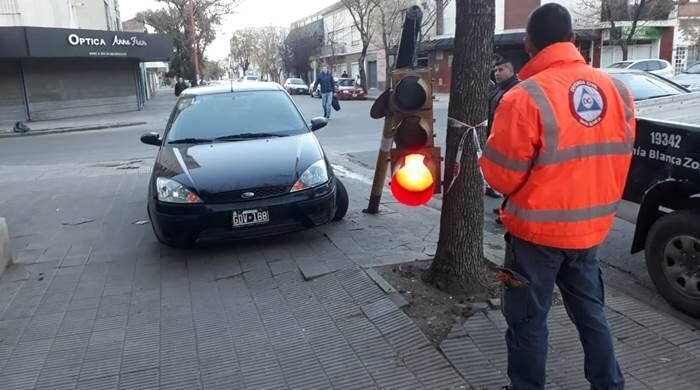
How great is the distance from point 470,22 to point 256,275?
2562 mm

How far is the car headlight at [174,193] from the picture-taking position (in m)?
5.07

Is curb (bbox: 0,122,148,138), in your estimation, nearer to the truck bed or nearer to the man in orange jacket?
the truck bed

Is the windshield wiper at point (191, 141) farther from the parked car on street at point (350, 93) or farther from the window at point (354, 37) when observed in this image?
the window at point (354, 37)

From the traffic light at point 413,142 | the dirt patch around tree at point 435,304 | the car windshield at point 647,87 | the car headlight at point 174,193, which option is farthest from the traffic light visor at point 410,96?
the car windshield at point 647,87

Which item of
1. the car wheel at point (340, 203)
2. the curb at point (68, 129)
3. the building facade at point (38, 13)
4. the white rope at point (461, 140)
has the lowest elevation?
the curb at point (68, 129)

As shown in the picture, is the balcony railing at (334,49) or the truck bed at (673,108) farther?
the balcony railing at (334,49)

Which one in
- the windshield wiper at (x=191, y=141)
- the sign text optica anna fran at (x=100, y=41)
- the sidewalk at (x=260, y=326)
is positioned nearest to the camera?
the sidewalk at (x=260, y=326)

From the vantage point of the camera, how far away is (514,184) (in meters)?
2.67

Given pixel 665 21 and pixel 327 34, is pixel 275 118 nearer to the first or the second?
pixel 665 21

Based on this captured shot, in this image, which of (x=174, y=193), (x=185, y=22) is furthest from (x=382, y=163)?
(x=185, y=22)

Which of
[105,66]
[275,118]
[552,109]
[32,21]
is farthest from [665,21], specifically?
[552,109]

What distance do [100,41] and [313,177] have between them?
86.4 ft

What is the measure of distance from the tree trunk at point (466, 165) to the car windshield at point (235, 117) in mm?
2710

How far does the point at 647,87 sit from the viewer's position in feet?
26.8
